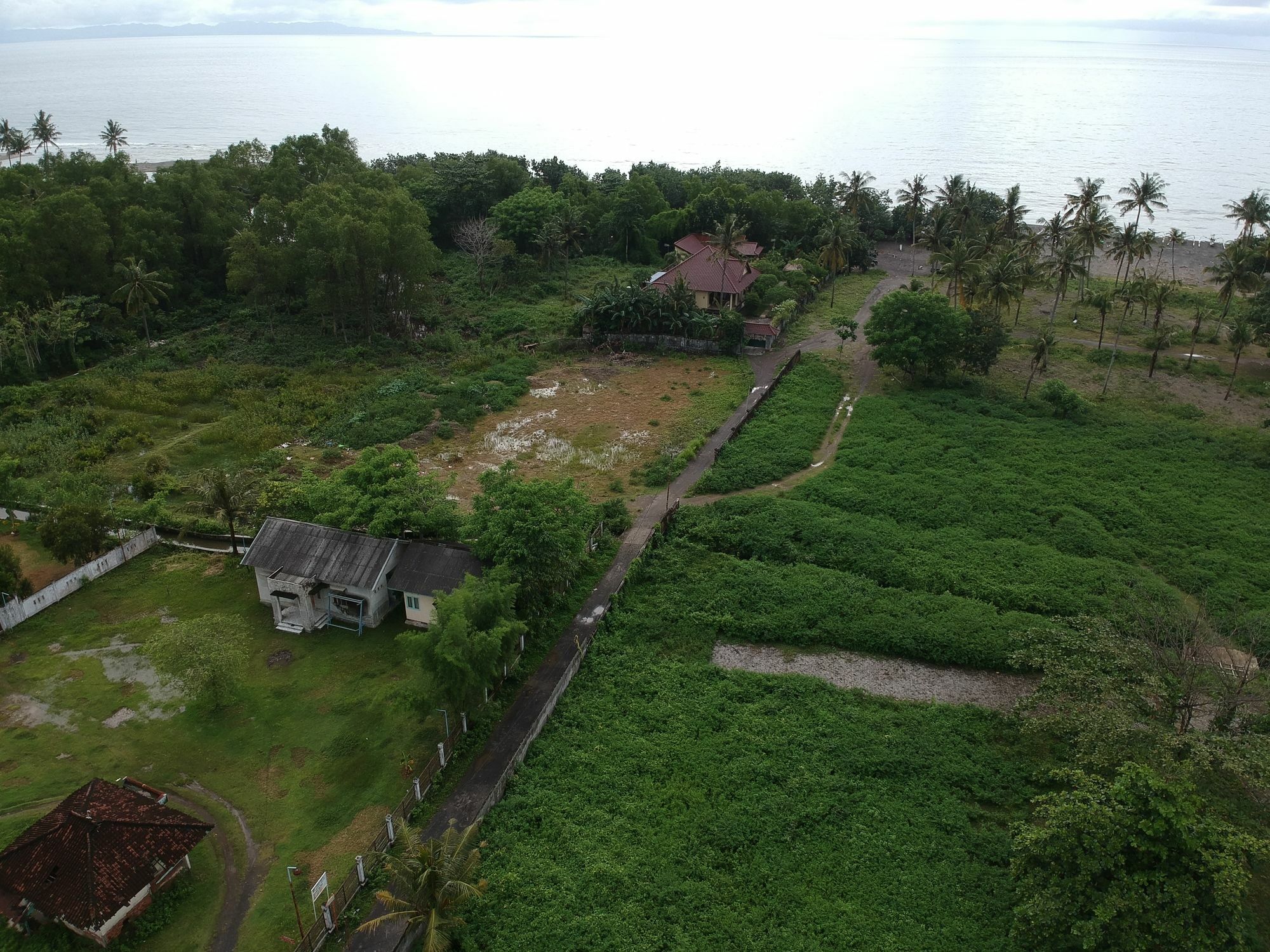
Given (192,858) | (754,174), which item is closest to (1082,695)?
(192,858)

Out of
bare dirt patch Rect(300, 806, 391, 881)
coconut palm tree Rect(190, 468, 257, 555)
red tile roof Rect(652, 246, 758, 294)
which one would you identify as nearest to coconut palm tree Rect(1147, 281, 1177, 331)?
red tile roof Rect(652, 246, 758, 294)

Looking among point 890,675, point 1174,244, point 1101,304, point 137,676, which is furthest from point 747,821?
point 1174,244

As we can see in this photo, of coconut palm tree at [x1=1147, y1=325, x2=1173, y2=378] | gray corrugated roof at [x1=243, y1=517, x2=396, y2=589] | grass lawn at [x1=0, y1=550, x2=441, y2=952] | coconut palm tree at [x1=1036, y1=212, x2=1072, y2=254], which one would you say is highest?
coconut palm tree at [x1=1036, y1=212, x2=1072, y2=254]

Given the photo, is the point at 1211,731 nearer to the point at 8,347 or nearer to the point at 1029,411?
the point at 1029,411

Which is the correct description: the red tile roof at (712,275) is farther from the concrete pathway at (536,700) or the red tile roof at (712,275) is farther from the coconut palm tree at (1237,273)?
the coconut palm tree at (1237,273)

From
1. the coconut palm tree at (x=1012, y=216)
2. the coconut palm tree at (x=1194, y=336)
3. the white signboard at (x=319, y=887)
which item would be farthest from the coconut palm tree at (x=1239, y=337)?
the white signboard at (x=319, y=887)

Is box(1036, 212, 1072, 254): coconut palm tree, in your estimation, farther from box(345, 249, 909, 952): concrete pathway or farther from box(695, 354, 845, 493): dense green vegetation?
box(345, 249, 909, 952): concrete pathway

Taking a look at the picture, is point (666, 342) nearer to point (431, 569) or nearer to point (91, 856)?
point (431, 569)

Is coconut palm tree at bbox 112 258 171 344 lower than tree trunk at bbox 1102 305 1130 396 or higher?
higher
